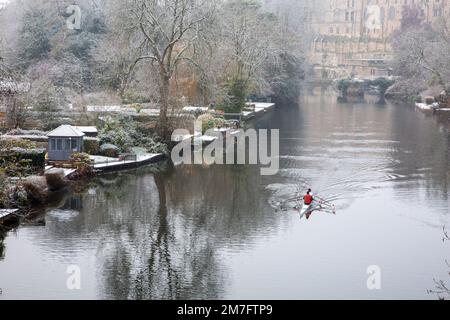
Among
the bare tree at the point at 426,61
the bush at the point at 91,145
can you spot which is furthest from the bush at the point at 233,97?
the bare tree at the point at 426,61

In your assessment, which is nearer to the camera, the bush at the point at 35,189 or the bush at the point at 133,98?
the bush at the point at 35,189

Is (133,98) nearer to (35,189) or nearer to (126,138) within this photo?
(126,138)

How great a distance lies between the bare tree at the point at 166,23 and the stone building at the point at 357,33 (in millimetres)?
66910

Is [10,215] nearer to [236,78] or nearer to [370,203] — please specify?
[370,203]

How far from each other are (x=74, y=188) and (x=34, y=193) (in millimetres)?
2338

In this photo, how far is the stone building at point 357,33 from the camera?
9938 centimetres

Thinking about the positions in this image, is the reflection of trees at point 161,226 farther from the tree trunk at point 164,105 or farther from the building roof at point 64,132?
the tree trunk at point 164,105

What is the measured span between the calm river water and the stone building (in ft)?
237

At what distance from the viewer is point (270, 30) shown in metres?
53.8

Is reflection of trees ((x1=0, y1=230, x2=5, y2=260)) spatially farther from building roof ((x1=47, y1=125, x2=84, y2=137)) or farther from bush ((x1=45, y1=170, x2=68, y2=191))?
building roof ((x1=47, y1=125, x2=84, y2=137))

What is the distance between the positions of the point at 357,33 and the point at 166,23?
84.2 metres

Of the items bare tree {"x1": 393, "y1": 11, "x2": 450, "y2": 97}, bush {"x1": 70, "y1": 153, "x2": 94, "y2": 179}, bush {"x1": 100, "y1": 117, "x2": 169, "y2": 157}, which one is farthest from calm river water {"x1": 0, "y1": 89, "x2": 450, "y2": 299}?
bare tree {"x1": 393, "y1": 11, "x2": 450, "y2": 97}

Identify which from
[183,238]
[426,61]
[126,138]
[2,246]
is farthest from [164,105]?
[426,61]

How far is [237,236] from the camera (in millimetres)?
16609
